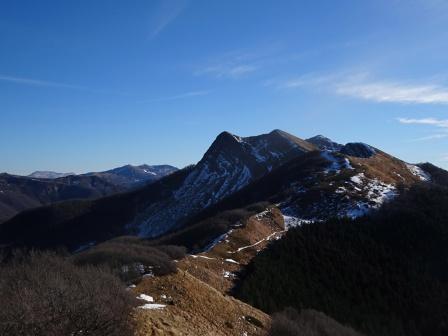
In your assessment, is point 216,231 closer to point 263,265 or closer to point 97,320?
point 263,265

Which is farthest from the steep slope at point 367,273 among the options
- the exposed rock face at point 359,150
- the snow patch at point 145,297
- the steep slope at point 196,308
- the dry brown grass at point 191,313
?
the exposed rock face at point 359,150

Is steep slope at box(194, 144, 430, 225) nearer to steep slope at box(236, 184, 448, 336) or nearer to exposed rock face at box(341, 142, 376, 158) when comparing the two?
exposed rock face at box(341, 142, 376, 158)

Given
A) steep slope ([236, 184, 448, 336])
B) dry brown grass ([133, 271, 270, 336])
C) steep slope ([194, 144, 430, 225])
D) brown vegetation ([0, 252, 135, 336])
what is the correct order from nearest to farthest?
brown vegetation ([0, 252, 135, 336]) → dry brown grass ([133, 271, 270, 336]) → steep slope ([236, 184, 448, 336]) → steep slope ([194, 144, 430, 225])

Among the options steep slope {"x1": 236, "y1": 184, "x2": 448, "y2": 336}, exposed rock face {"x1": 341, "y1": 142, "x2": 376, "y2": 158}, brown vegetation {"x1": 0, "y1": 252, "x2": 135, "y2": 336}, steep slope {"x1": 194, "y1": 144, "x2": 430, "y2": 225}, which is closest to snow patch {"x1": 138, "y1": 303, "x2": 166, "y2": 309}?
brown vegetation {"x1": 0, "y1": 252, "x2": 135, "y2": 336}

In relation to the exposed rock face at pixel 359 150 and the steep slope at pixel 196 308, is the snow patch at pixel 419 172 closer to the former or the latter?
the exposed rock face at pixel 359 150

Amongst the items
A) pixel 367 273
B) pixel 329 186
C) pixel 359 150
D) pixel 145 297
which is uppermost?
pixel 359 150

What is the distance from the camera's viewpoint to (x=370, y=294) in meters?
58.0

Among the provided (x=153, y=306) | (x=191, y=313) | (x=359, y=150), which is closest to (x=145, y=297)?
(x=153, y=306)

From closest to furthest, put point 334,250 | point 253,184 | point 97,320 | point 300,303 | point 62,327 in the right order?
1. point 62,327
2. point 97,320
3. point 300,303
4. point 334,250
5. point 253,184

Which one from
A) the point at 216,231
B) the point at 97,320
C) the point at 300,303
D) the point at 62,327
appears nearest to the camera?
the point at 62,327

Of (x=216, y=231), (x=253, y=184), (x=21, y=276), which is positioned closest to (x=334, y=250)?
(x=216, y=231)

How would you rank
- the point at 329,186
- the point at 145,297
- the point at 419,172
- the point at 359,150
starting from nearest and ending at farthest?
the point at 145,297 < the point at 329,186 < the point at 419,172 < the point at 359,150

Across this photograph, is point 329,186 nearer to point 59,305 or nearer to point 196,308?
point 196,308

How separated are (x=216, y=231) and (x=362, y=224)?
24.7 meters
